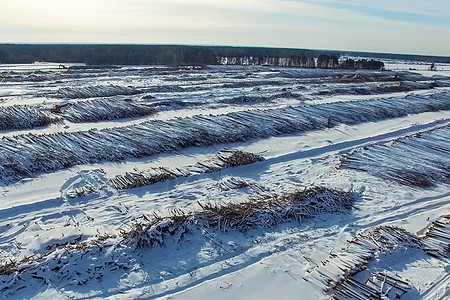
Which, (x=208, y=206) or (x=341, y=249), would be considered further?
(x=208, y=206)

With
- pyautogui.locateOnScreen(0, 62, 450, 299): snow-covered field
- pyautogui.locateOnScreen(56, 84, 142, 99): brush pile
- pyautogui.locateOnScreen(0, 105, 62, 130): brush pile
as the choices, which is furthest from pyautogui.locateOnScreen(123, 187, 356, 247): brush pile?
pyautogui.locateOnScreen(56, 84, 142, 99): brush pile

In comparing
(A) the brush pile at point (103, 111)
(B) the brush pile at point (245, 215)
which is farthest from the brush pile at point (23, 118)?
(B) the brush pile at point (245, 215)

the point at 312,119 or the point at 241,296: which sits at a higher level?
the point at 312,119

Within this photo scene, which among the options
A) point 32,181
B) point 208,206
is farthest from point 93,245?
point 32,181

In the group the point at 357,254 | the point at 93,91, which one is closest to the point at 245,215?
the point at 357,254

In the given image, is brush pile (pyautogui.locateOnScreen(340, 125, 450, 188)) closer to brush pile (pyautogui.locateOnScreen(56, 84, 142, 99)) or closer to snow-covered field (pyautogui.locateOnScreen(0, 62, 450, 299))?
snow-covered field (pyautogui.locateOnScreen(0, 62, 450, 299))

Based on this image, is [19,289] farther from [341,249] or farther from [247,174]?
[247,174]

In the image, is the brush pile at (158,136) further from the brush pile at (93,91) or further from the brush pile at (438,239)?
the brush pile at (93,91)
